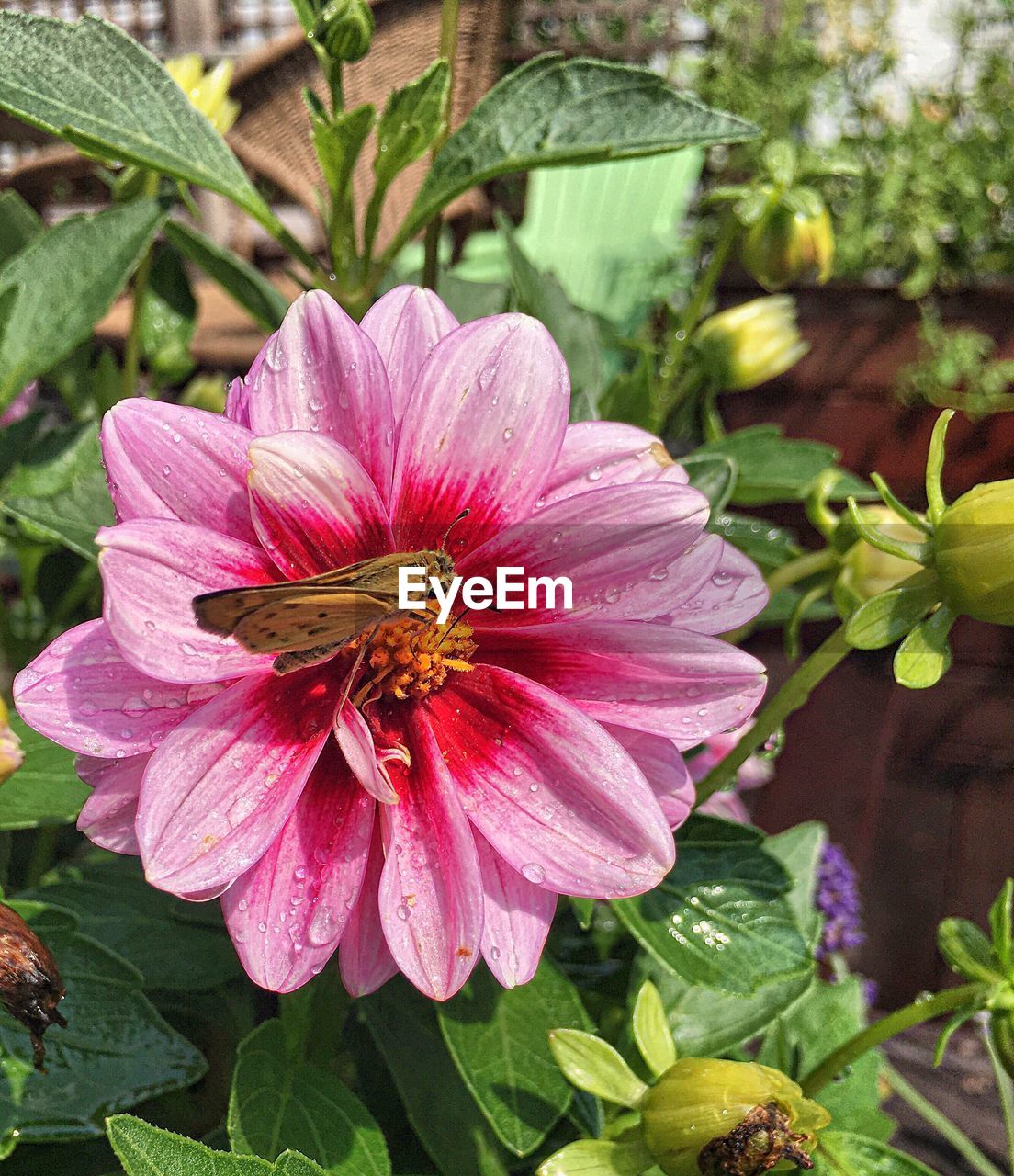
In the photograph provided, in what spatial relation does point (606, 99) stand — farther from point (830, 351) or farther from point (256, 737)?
point (830, 351)

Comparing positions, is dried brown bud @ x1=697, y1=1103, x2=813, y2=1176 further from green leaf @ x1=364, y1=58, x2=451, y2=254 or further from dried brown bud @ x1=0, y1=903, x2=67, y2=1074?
green leaf @ x1=364, y1=58, x2=451, y2=254

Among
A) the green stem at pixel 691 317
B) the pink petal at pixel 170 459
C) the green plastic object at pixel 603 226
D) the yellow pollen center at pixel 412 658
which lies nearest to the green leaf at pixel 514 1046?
the yellow pollen center at pixel 412 658

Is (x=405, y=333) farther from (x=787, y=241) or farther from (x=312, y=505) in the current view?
(x=787, y=241)

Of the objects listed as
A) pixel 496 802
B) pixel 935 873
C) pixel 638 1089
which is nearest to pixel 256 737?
pixel 496 802

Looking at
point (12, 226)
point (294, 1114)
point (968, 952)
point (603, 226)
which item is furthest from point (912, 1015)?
point (603, 226)

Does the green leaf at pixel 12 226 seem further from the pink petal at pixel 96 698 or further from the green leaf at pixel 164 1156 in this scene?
the green leaf at pixel 164 1156

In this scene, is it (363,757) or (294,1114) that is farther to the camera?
(294,1114)

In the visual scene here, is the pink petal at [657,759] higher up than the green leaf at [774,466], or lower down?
higher up
